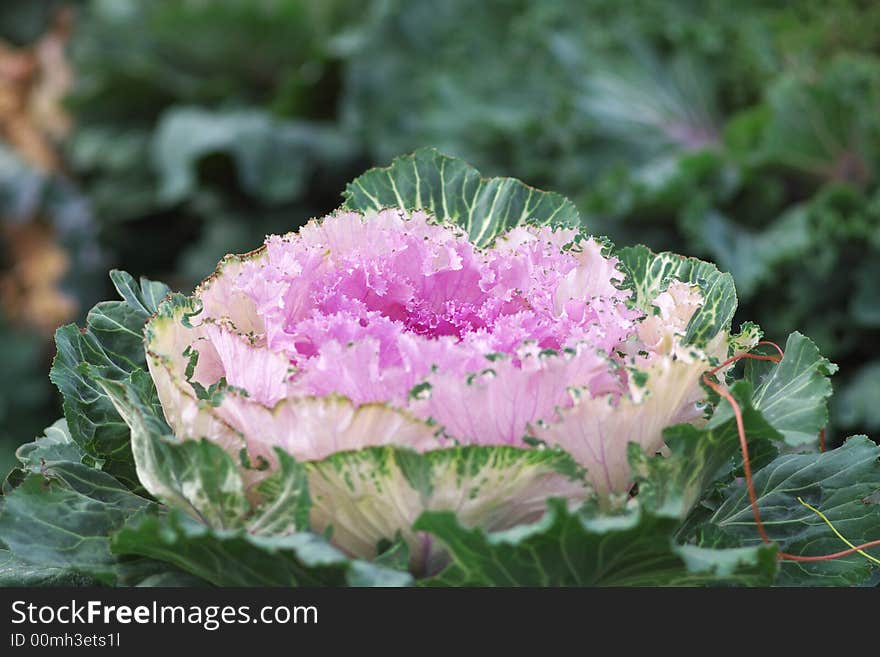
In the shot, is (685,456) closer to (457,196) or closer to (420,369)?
(420,369)

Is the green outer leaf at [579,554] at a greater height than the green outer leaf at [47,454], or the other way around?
the green outer leaf at [47,454]

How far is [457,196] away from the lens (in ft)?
2.76

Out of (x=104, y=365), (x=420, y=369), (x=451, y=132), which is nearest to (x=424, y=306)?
(x=420, y=369)

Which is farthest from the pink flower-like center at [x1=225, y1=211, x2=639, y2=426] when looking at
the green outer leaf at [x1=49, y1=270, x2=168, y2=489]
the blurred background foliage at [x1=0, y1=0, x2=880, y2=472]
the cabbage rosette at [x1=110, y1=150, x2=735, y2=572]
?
the blurred background foliage at [x1=0, y1=0, x2=880, y2=472]

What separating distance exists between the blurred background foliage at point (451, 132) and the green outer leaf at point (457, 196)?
134cm

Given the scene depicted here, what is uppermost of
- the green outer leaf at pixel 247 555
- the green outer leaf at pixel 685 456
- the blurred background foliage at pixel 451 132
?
the blurred background foliage at pixel 451 132

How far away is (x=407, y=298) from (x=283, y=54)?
243cm

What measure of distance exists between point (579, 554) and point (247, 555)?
0.17 metres

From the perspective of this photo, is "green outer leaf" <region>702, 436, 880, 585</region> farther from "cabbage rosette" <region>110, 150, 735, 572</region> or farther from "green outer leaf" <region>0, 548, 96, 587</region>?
"green outer leaf" <region>0, 548, 96, 587</region>

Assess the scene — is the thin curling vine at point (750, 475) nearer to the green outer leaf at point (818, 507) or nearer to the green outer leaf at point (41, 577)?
A: the green outer leaf at point (818, 507)

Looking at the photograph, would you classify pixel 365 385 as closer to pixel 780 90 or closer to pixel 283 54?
pixel 780 90

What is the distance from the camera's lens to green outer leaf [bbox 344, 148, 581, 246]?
82 centimetres

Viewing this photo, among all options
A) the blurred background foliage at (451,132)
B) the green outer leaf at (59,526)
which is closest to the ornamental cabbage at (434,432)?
the green outer leaf at (59,526)

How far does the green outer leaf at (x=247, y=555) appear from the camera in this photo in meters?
0.52
